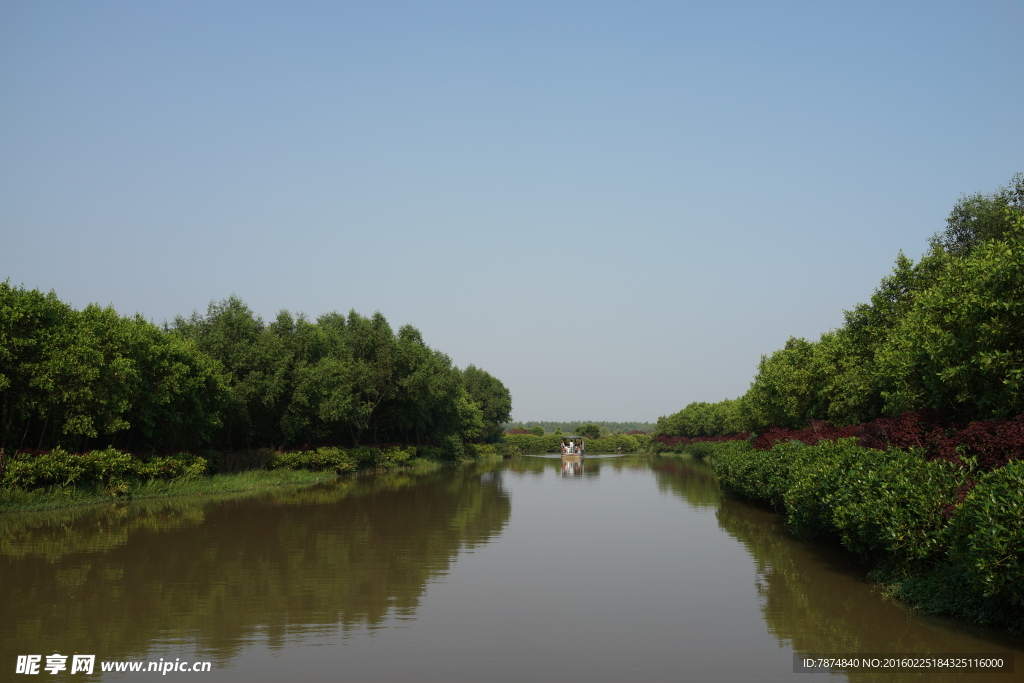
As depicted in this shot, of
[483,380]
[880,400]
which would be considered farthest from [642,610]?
[483,380]

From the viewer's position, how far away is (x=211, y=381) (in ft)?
118

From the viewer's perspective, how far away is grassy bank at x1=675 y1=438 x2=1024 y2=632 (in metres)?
9.34

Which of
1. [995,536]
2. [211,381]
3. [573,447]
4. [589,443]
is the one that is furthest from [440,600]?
[589,443]

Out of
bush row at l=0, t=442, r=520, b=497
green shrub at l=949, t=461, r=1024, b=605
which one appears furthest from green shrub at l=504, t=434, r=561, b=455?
green shrub at l=949, t=461, r=1024, b=605

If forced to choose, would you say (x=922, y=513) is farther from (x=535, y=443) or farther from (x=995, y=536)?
(x=535, y=443)

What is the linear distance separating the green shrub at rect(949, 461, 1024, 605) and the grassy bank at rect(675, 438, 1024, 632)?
1 centimetres

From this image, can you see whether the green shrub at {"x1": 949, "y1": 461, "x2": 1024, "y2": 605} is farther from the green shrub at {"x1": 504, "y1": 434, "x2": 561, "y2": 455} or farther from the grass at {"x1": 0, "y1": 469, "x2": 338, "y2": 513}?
the green shrub at {"x1": 504, "y1": 434, "x2": 561, "y2": 455}

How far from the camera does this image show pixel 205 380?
116 feet

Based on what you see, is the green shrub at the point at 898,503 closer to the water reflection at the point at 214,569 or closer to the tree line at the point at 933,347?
the tree line at the point at 933,347

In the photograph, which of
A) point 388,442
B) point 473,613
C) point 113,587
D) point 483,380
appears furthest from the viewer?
point 483,380

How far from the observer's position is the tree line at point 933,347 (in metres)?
14.8

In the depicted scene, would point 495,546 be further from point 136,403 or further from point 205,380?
point 205,380

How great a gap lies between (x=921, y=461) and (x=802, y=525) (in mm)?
5518

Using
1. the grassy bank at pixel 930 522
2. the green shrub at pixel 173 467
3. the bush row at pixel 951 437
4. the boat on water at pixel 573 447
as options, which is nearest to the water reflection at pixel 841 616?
the grassy bank at pixel 930 522
